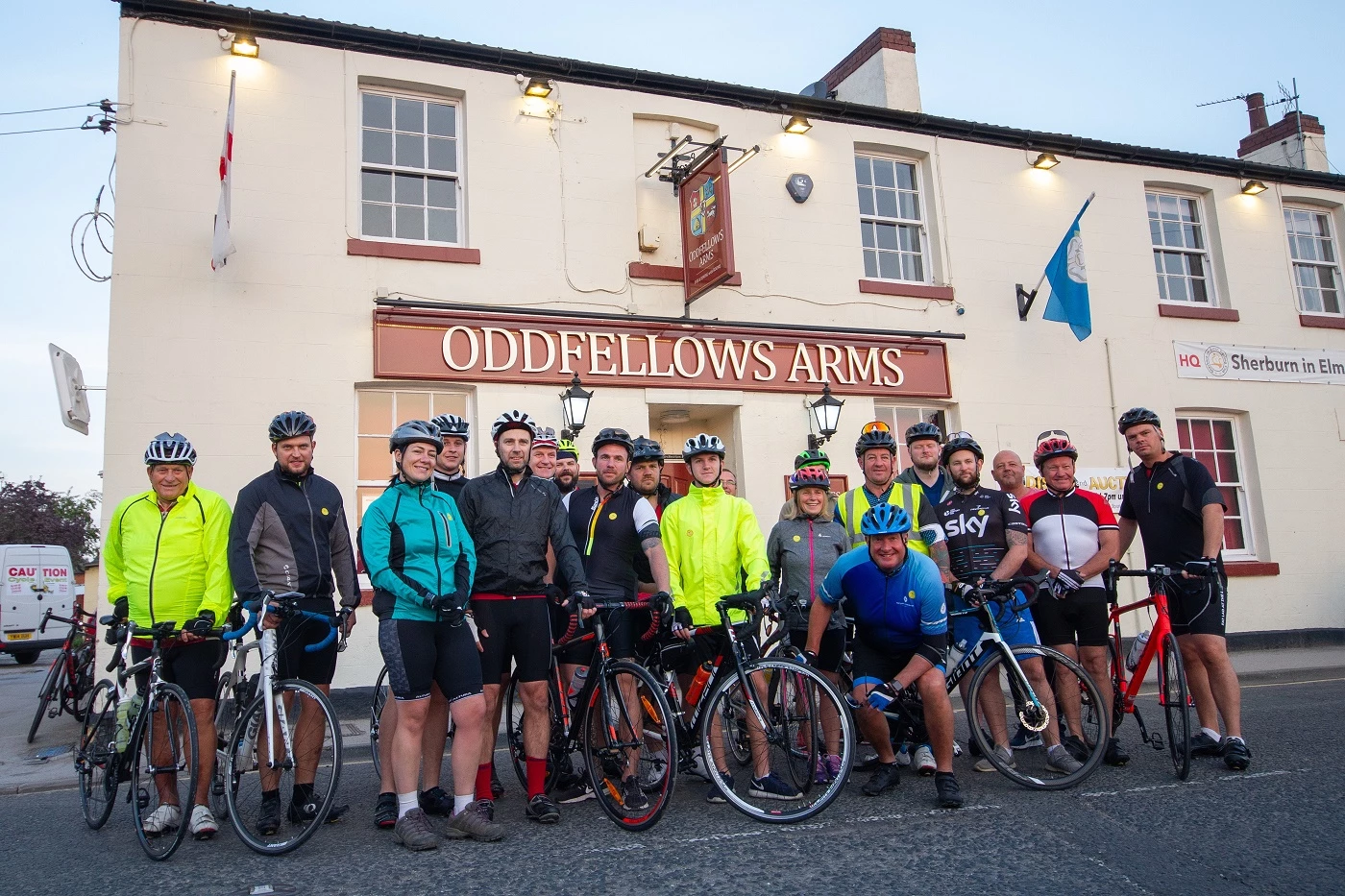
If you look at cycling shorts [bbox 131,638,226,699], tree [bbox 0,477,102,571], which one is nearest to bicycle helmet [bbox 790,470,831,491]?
cycling shorts [bbox 131,638,226,699]

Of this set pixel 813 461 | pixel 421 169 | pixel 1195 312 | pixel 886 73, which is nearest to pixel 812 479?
pixel 813 461

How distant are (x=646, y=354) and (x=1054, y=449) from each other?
566 centimetres

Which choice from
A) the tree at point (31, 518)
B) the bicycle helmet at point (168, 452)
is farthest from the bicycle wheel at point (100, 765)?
the tree at point (31, 518)

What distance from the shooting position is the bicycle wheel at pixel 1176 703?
220 inches

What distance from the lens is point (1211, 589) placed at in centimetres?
615

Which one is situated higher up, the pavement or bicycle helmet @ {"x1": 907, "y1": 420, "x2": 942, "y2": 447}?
bicycle helmet @ {"x1": 907, "y1": 420, "x2": 942, "y2": 447}

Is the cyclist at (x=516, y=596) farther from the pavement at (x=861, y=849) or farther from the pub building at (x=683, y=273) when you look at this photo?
the pub building at (x=683, y=273)

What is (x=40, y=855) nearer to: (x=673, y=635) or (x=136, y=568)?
(x=136, y=568)

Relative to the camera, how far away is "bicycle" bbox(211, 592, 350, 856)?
481cm

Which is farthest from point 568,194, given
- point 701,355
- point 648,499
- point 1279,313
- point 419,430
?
point 1279,313

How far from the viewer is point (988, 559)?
643cm

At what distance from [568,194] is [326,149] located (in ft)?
→ 8.62

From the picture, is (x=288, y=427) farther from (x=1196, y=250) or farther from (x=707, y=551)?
(x=1196, y=250)

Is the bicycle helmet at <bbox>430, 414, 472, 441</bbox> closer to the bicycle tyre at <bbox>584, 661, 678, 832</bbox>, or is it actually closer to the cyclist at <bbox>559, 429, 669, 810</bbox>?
the cyclist at <bbox>559, 429, 669, 810</bbox>
